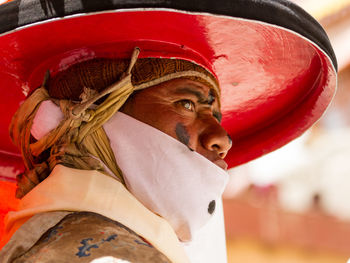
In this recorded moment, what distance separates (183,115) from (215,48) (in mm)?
246

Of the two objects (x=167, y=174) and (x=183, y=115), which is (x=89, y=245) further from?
(x=183, y=115)

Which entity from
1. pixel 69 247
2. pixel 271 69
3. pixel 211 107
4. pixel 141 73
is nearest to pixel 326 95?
pixel 271 69

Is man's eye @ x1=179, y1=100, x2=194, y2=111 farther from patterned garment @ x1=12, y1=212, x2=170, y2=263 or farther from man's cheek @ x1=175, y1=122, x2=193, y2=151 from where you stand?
patterned garment @ x1=12, y1=212, x2=170, y2=263

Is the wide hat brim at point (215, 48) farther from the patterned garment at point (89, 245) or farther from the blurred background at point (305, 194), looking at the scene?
the blurred background at point (305, 194)

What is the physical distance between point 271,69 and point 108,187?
0.78 meters

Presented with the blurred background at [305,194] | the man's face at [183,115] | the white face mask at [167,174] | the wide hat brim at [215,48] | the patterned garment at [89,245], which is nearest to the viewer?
the patterned garment at [89,245]

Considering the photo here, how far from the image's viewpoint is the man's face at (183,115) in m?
1.93

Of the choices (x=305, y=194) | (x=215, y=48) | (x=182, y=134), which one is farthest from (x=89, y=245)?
(x=305, y=194)

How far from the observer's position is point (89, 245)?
1489mm

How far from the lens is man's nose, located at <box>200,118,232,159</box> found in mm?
1928

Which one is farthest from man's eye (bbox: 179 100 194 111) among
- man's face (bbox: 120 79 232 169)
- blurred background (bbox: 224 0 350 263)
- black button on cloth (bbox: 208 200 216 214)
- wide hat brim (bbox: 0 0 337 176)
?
blurred background (bbox: 224 0 350 263)

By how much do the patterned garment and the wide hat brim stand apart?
18.8 inches

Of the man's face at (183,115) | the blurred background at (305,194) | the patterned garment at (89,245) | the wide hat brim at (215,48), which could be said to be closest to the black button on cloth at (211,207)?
the man's face at (183,115)

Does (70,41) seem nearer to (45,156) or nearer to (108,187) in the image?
(45,156)
